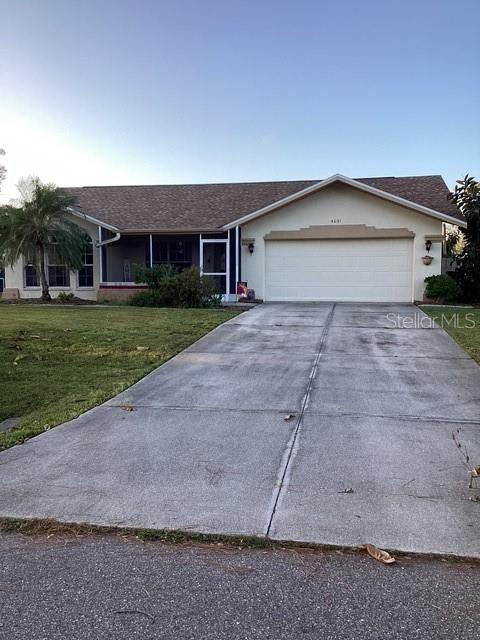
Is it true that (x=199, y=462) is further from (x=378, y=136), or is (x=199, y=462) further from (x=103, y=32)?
(x=378, y=136)

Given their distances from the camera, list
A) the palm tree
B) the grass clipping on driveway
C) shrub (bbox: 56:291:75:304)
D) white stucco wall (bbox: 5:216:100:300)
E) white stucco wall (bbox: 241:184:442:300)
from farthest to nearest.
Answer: white stucco wall (bbox: 5:216:100:300)
shrub (bbox: 56:291:75:304)
white stucco wall (bbox: 241:184:442:300)
the palm tree
the grass clipping on driveway

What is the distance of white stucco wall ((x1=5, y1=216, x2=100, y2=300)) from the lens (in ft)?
71.1

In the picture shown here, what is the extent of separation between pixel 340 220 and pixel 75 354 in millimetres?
12982

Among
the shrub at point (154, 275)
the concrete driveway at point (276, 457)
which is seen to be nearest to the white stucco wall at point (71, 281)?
the shrub at point (154, 275)

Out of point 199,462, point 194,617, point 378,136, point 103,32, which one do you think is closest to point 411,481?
point 199,462

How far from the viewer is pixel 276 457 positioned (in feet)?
15.6

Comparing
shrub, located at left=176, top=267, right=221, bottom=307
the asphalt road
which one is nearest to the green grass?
the asphalt road

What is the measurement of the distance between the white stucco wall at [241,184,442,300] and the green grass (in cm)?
311

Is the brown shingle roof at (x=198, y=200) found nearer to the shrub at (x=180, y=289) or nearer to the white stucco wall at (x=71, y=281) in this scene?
the white stucco wall at (x=71, y=281)

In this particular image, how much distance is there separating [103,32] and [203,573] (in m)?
14.8

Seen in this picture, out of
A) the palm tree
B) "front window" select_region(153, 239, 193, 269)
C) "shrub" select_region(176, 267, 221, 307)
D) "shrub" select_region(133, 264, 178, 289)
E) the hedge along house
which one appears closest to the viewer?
"shrub" select_region(176, 267, 221, 307)

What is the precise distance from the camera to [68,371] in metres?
8.07

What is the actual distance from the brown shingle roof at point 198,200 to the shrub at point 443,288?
7.52 ft

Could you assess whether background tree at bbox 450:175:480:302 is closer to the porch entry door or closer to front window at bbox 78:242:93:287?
the porch entry door
